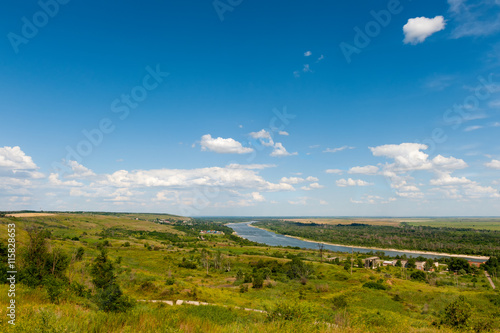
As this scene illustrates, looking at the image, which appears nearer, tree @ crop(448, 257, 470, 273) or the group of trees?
the group of trees

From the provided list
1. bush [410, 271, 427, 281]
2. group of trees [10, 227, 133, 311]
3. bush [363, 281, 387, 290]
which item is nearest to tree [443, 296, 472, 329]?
bush [363, 281, 387, 290]

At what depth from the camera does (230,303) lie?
42406mm

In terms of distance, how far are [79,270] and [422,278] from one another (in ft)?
288

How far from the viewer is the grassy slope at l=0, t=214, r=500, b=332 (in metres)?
6.00

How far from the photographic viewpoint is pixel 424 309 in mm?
43844

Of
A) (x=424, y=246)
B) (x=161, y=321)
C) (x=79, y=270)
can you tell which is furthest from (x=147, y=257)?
(x=424, y=246)

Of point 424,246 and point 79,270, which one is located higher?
point 79,270

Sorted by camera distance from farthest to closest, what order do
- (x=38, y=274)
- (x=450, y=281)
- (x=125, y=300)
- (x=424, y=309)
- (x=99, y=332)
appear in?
(x=450, y=281) → (x=424, y=309) → (x=38, y=274) → (x=125, y=300) → (x=99, y=332)

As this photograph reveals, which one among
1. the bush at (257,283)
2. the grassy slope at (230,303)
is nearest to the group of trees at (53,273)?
the grassy slope at (230,303)

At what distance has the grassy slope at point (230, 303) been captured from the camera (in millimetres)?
5998

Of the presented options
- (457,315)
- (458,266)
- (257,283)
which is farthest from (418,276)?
(457,315)

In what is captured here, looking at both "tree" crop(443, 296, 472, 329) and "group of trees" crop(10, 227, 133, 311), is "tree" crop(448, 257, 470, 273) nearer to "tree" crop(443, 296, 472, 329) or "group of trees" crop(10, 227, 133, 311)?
"tree" crop(443, 296, 472, 329)

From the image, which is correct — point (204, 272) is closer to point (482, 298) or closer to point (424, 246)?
point (482, 298)

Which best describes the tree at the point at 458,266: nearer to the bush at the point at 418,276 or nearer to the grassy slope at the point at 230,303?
the grassy slope at the point at 230,303
